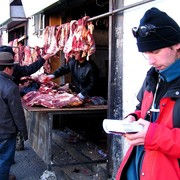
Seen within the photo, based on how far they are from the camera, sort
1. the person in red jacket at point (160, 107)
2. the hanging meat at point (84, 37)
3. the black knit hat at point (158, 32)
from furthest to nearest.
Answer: the hanging meat at point (84, 37) → the black knit hat at point (158, 32) → the person in red jacket at point (160, 107)

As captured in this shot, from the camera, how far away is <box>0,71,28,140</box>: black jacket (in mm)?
5094

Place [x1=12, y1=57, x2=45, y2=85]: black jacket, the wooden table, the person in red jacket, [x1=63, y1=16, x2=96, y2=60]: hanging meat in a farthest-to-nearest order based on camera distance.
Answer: [x1=12, y1=57, x2=45, y2=85]: black jacket, [x1=63, y1=16, x2=96, y2=60]: hanging meat, the wooden table, the person in red jacket

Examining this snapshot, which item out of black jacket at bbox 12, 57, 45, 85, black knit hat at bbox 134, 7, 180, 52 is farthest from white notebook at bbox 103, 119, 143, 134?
black jacket at bbox 12, 57, 45, 85

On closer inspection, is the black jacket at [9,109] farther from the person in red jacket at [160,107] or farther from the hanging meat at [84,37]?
the person in red jacket at [160,107]

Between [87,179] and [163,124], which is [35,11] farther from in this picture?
[163,124]

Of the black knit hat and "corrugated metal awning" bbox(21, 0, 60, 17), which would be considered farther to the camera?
"corrugated metal awning" bbox(21, 0, 60, 17)

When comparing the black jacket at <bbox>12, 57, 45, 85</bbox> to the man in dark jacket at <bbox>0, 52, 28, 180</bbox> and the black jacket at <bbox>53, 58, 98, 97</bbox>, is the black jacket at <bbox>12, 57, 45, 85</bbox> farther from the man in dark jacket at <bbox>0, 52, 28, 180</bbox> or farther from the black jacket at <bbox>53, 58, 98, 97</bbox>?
the man in dark jacket at <bbox>0, 52, 28, 180</bbox>

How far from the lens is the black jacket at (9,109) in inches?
201

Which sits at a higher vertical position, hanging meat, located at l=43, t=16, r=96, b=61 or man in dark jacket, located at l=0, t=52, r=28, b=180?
hanging meat, located at l=43, t=16, r=96, b=61

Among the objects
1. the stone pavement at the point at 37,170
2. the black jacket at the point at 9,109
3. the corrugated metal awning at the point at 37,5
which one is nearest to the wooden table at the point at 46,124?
the black jacket at the point at 9,109

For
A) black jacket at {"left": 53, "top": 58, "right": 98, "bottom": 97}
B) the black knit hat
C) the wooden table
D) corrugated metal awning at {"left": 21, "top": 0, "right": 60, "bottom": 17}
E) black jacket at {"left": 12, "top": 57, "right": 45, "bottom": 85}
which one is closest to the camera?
the black knit hat

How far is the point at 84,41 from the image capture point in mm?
5672

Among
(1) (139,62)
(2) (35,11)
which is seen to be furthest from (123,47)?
(2) (35,11)

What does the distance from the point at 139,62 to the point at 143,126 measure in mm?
2163
